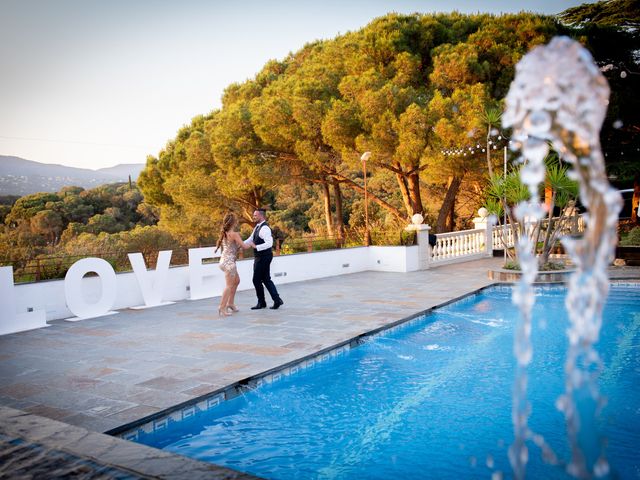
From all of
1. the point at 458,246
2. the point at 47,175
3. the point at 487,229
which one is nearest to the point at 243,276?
the point at 458,246

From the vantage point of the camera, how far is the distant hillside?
23.5m

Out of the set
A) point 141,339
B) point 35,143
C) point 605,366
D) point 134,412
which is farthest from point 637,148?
point 35,143

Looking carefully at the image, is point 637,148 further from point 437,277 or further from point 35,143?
point 35,143

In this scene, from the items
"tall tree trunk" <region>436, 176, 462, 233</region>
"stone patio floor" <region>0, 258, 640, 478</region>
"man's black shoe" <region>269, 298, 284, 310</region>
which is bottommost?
"stone patio floor" <region>0, 258, 640, 478</region>

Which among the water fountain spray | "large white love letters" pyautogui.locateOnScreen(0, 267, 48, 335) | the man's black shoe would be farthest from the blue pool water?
"large white love letters" pyautogui.locateOnScreen(0, 267, 48, 335)

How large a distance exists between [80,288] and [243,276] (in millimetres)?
4009

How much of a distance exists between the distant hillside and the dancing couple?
707 inches

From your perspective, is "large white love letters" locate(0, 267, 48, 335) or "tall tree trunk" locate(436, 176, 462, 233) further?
"tall tree trunk" locate(436, 176, 462, 233)

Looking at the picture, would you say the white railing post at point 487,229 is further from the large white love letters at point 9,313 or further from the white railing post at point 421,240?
the large white love letters at point 9,313

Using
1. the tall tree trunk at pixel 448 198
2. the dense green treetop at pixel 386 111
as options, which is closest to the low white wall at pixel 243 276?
the dense green treetop at pixel 386 111

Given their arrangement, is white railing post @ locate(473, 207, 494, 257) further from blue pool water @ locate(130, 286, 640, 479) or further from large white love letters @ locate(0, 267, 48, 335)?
large white love letters @ locate(0, 267, 48, 335)

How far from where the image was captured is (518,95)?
2.15 meters

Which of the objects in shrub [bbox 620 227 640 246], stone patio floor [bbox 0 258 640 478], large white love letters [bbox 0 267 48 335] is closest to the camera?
stone patio floor [bbox 0 258 640 478]

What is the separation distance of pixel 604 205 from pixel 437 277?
453 inches
